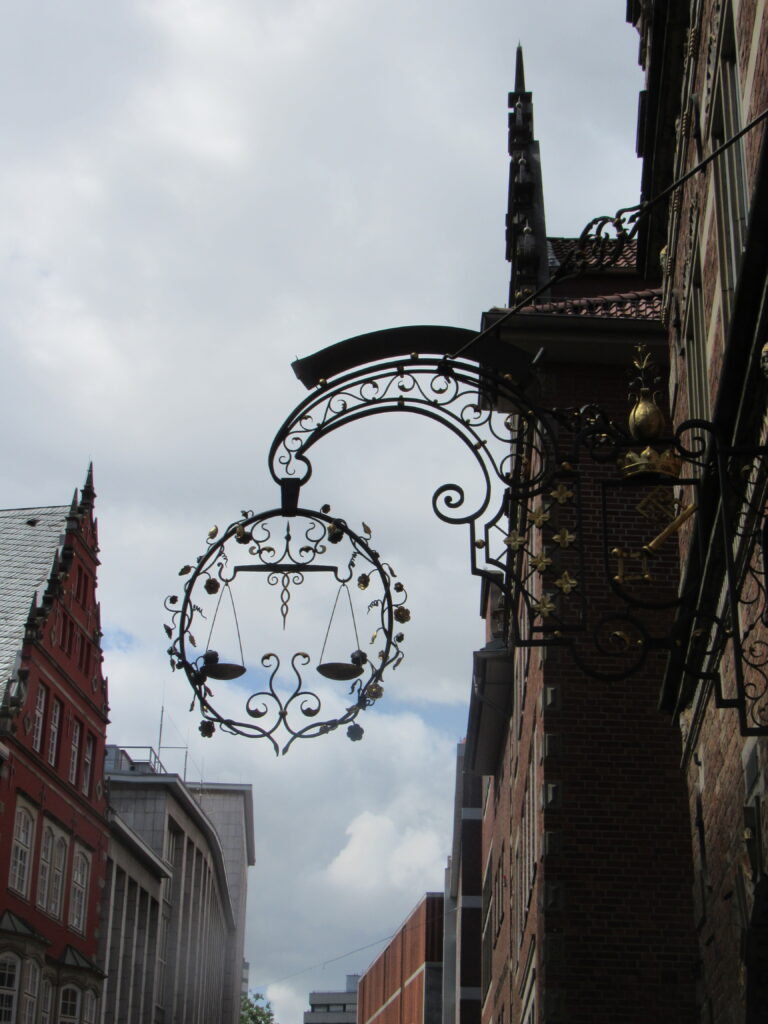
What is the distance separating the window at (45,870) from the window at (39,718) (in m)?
2.27

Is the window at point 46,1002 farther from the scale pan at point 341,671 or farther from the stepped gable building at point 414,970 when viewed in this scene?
the scale pan at point 341,671

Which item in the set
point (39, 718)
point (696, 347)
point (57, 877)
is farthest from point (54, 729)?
point (696, 347)

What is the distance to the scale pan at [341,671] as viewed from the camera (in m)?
7.68

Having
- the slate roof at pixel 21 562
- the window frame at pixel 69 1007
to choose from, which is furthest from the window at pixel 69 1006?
the slate roof at pixel 21 562

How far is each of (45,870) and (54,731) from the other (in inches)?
144

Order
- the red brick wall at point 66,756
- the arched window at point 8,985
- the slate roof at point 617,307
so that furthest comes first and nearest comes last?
the red brick wall at point 66,756 < the arched window at point 8,985 < the slate roof at point 617,307

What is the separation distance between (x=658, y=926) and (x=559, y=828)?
1.35 meters

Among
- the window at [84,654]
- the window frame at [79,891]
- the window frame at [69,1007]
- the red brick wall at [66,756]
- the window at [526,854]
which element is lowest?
the window frame at [69,1007]

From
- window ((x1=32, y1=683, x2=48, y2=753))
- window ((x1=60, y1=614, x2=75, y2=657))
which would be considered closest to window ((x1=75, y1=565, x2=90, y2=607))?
window ((x1=60, y1=614, x2=75, y2=657))

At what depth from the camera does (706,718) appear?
10.3 meters

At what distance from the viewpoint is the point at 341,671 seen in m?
7.69

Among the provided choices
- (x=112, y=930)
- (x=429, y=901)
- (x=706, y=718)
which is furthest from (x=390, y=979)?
(x=706, y=718)

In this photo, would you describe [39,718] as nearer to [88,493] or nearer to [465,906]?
[88,493]

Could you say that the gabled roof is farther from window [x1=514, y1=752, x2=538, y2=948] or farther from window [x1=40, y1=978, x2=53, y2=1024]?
window [x1=514, y1=752, x2=538, y2=948]
